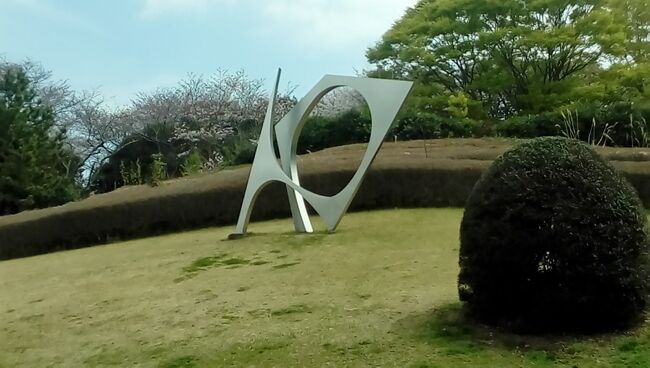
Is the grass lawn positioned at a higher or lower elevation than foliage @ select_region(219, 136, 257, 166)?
lower

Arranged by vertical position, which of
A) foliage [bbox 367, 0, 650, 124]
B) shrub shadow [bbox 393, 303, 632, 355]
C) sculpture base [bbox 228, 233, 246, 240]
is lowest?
shrub shadow [bbox 393, 303, 632, 355]

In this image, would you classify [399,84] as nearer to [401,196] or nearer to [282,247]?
[282,247]

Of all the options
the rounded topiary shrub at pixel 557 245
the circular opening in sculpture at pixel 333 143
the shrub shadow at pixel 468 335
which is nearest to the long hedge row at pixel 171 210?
the circular opening in sculpture at pixel 333 143

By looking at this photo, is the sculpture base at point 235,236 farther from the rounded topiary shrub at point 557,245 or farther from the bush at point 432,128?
the bush at point 432,128

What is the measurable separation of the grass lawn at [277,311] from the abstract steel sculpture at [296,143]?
43 centimetres

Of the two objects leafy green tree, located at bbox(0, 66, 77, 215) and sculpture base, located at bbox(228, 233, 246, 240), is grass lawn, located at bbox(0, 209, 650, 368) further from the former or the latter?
leafy green tree, located at bbox(0, 66, 77, 215)

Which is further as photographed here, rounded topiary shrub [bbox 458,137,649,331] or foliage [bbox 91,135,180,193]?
foliage [bbox 91,135,180,193]

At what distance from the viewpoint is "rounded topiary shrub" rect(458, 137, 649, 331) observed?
4.57m

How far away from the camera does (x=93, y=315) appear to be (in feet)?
22.8

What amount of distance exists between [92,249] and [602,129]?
11916mm

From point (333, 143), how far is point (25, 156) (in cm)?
850

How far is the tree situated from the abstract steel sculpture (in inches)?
511

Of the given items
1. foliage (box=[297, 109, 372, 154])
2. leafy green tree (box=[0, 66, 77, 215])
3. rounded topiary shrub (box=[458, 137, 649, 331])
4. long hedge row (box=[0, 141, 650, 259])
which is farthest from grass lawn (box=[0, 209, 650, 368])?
foliage (box=[297, 109, 372, 154])

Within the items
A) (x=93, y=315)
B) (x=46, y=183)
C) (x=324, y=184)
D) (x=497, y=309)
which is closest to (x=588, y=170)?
(x=497, y=309)
